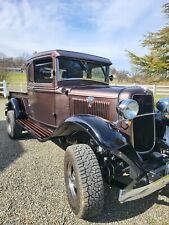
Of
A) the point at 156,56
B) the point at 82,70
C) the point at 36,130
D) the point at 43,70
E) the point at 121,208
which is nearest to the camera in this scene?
the point at 121,208

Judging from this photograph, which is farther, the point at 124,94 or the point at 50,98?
the point at 50,98

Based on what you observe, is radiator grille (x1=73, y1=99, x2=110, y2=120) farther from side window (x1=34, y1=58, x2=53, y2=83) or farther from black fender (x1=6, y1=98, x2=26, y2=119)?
black fender (x1=6, y1=98, x2=26, y2=119)

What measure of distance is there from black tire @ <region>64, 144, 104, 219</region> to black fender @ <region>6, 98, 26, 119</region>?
3.38m

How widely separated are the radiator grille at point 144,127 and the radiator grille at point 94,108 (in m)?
0.42

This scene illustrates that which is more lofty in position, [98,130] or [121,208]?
[98,130]

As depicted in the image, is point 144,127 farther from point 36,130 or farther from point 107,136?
point 36,130

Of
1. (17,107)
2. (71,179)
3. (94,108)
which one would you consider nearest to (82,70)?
(94,108)

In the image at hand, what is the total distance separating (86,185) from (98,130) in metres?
0.61

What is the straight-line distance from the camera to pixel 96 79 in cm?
464

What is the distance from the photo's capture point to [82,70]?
4406mm

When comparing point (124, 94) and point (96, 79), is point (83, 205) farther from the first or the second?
point (96, 79)

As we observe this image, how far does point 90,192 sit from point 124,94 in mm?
1255

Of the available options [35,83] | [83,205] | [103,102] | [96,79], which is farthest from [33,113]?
[83,205]

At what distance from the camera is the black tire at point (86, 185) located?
263cm
